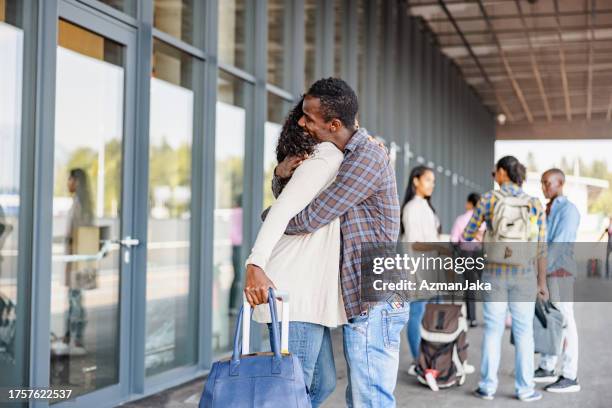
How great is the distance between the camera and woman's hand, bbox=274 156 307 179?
2570 mm

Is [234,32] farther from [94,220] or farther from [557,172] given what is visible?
[557,172]

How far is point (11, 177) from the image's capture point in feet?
14.3

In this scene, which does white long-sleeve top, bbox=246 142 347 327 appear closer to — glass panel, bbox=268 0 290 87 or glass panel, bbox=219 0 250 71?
glass panel, bbox=219 0 250 71

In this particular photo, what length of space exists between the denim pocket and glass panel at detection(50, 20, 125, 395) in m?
2.63

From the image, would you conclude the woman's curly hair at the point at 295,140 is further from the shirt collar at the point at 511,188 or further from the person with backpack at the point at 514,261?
the shirt collar at the point at 511,188

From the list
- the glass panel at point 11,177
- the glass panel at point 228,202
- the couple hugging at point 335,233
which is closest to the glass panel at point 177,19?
the glass panel at point 228,202

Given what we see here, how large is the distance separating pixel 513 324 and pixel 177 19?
309 centimetres

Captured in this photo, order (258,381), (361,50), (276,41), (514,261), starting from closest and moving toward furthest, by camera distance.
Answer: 1. (258,381)
2. (514,261)
3. (276,41)
4. (361,50)

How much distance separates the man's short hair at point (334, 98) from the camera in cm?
253

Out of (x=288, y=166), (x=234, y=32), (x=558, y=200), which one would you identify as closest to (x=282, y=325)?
(x=288, y=166)

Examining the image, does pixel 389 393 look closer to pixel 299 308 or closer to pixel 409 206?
pixel 299 308

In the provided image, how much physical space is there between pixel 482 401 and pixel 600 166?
9928 mm

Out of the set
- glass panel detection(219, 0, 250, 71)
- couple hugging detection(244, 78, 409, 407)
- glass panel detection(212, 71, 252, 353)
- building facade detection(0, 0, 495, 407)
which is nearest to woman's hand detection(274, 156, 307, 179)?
couple hugging detection(244, 78, 409, 407)

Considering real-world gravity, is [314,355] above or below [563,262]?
below
